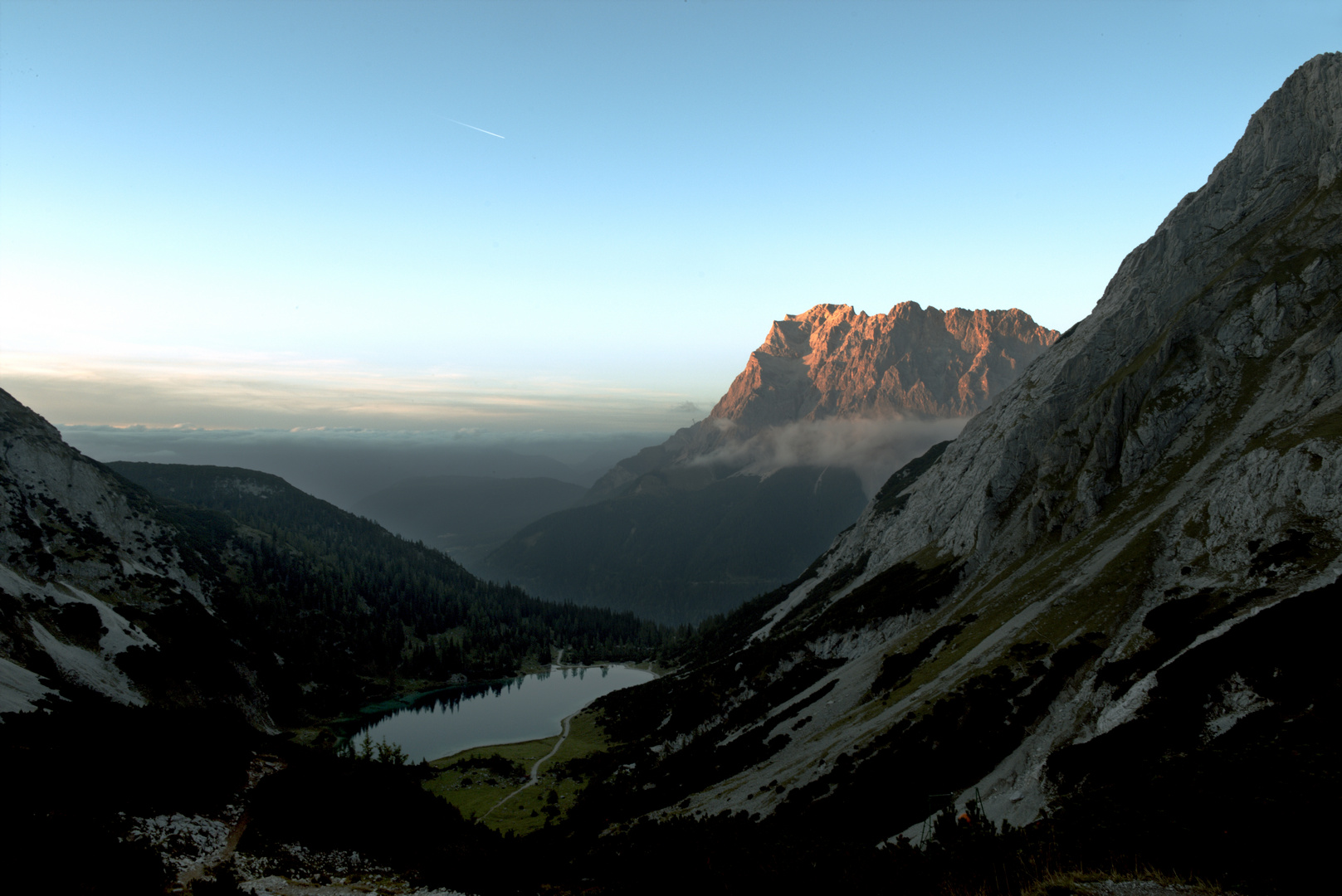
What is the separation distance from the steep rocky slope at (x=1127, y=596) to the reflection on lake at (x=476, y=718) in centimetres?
3156

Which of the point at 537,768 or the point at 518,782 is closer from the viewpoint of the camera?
the point at 518,782

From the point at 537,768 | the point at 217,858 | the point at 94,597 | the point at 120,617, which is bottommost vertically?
the point at 537,768

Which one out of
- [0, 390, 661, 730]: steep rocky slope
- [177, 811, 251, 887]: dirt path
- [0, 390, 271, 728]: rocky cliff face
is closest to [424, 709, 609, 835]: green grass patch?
[177, 811, 251, 887]: dirt path

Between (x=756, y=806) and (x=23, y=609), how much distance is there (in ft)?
300

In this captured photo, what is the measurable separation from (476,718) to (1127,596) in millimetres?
150733

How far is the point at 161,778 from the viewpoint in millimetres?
34938

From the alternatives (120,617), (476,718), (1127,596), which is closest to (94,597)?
(120,617)

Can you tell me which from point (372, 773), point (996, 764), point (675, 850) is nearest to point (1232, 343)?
point (996, 764)

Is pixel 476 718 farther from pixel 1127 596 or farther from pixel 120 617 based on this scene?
pixel 1127 596

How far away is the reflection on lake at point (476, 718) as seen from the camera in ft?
439

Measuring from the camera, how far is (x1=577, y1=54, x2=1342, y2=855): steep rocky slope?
3098 cm

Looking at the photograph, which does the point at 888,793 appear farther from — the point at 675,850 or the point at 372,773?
the point at 372,773

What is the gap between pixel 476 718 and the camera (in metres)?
159

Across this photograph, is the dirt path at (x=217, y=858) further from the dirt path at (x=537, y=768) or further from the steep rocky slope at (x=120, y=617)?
the dirt path at (x=537, y=768)
